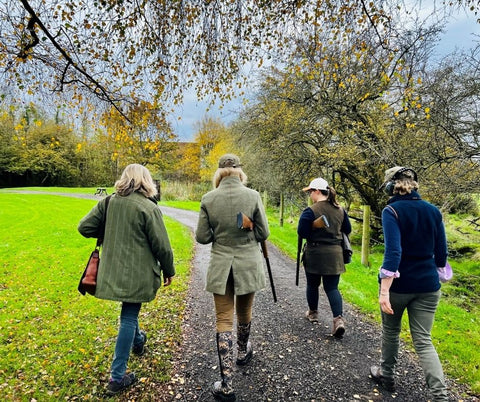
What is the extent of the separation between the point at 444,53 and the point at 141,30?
6.58 m

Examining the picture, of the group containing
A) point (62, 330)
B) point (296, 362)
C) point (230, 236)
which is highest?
point (230, 236)

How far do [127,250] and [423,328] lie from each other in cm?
270

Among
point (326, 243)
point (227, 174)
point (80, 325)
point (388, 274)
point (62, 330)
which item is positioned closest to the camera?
point (388, 274)

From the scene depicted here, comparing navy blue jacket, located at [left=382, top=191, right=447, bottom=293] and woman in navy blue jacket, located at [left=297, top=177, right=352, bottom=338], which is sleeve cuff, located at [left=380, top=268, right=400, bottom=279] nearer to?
navy blue jacket, located at [left=382, top=191, right=447, bottom=293]

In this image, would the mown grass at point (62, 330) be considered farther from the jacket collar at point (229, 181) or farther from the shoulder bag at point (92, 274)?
the jacket collar at point (229, 181)

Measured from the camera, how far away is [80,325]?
4574 mm

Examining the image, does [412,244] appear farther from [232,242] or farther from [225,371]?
[225,371]

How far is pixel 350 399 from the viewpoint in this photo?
9.40ft

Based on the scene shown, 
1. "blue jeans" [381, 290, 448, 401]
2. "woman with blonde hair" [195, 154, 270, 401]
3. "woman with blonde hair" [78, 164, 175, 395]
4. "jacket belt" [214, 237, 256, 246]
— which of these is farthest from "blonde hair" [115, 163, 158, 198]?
"blue jeans" [381, 290, 448, 401]

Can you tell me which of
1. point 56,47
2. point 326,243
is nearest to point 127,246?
point 326,243

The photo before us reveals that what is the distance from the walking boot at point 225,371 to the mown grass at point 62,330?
672 mm

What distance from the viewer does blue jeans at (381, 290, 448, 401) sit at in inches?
97.4

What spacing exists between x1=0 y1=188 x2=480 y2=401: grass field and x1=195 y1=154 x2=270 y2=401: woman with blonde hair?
2.84ft

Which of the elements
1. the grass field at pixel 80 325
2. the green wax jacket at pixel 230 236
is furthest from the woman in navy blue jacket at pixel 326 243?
the green wax jacket at pixel 230 236
